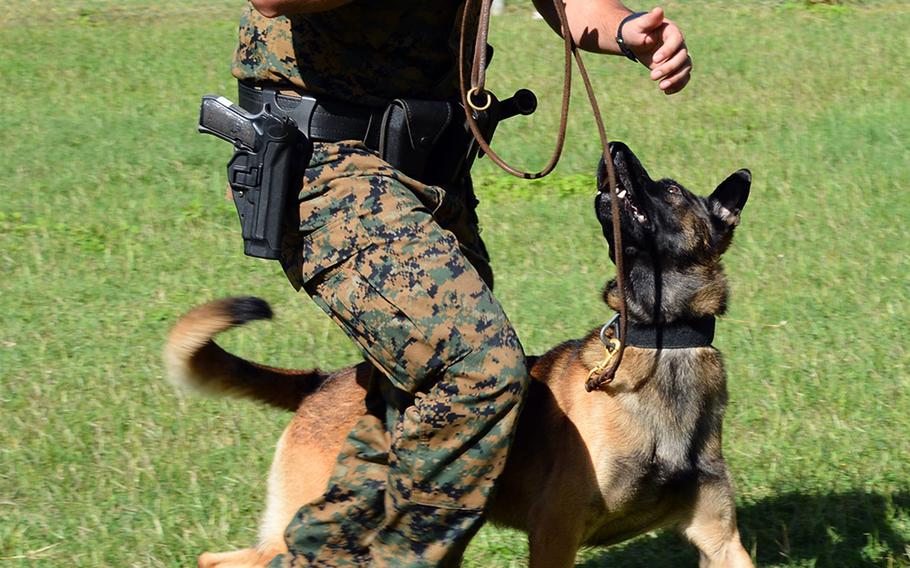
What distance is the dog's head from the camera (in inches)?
149

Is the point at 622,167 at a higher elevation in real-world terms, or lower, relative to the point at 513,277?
higher

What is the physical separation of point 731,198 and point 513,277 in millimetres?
2993

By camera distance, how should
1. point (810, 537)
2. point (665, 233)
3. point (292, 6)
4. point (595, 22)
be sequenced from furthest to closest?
point (810, 537)
point (665, 233)
point (595, 22)
point (292, 6)

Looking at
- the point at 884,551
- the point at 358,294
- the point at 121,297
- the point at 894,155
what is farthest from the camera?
the point at 894,155

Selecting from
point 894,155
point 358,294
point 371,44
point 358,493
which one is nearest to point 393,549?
point 358,493

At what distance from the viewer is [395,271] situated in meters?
3.07

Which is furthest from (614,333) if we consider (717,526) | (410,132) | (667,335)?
(410,132)

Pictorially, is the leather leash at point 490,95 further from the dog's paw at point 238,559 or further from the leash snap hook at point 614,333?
the dog's paw at point 238,559

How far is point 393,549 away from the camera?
3285 mm

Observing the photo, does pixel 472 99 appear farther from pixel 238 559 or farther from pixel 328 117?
pixel 238 559

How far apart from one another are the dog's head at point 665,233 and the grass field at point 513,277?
1.01 meters

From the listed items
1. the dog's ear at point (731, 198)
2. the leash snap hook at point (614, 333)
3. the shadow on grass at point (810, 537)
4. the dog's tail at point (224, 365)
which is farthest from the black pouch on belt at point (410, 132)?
the shadow on grass at point (810, 537)

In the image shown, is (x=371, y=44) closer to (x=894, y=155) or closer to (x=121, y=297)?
(x=121, y=297)

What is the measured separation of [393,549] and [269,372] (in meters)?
0.79
